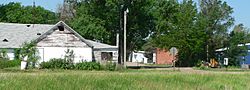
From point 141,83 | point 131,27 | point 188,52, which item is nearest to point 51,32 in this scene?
point 131,27

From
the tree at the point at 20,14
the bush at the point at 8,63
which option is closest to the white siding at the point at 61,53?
the bush at the point at 8,63

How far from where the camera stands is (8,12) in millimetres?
94875

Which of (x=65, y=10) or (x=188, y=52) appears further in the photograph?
(x=65, y=10)

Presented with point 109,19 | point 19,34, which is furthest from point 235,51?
point 19,34

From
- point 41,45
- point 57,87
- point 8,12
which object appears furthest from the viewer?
point 8,12

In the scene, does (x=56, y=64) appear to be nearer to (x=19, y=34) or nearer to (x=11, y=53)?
(x=11, y=53)

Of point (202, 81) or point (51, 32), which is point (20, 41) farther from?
point (202, 81)

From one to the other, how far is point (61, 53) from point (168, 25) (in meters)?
24.1

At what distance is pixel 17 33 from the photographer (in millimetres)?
63219

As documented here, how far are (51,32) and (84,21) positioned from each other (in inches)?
510

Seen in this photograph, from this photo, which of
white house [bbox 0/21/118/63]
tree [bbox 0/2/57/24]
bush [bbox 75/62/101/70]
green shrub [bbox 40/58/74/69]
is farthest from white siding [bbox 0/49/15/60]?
tree [bbox 0/2/57/24]

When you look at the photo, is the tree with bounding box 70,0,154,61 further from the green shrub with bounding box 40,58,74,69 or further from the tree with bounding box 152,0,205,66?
the green shrub with bounding box 40,58,74,69

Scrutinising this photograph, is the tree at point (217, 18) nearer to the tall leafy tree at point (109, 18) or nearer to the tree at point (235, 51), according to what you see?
the tree at point (235, 51)

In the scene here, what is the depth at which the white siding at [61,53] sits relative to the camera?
57.8 metres
